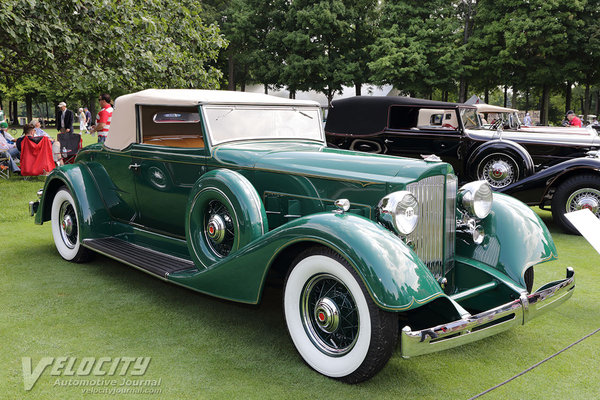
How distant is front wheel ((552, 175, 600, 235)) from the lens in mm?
6938

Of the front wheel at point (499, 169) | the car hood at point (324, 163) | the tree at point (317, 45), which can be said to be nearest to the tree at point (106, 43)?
the car hood at point (324, 163)

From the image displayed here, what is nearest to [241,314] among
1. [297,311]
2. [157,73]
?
[297,311]

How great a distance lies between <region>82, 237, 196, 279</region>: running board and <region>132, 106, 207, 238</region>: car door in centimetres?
27

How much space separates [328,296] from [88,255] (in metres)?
3.31

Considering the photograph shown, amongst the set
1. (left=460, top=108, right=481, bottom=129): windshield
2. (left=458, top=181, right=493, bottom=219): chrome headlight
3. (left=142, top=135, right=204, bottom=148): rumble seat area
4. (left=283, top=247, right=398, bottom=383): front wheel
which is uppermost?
(left=460, top=108, right=481, bottom=129): windshield

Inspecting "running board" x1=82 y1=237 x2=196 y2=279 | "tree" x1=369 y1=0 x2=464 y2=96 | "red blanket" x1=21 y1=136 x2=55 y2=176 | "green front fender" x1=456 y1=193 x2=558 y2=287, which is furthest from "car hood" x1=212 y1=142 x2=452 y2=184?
"tree" x1=369 y1=0 x2=464 y2=96

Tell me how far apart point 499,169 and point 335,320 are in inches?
275

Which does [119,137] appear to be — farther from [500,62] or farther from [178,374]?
[500,62]

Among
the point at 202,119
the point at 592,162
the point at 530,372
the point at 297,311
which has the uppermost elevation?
the point at 202,119

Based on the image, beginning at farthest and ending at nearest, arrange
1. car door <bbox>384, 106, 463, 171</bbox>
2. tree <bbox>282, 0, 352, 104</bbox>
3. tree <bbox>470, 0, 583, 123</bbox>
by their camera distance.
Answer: tree <bbox>282, 0, 352, 104</bbox> → tree <bbox>470, 0, 583, 123</bbox> → car door <bbox>384, 106, 463, 171</bbox>

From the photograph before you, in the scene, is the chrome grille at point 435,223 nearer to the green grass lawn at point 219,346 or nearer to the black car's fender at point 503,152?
the green grass lawn at point 219,346

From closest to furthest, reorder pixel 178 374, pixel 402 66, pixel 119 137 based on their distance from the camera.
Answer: pixel 178 374
pixel 119 137
pixel 402 66

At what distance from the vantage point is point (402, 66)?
1139 inches

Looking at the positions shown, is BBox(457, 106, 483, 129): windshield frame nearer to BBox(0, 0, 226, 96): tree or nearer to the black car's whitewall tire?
BBox(0, 0, 226, 96): tree
